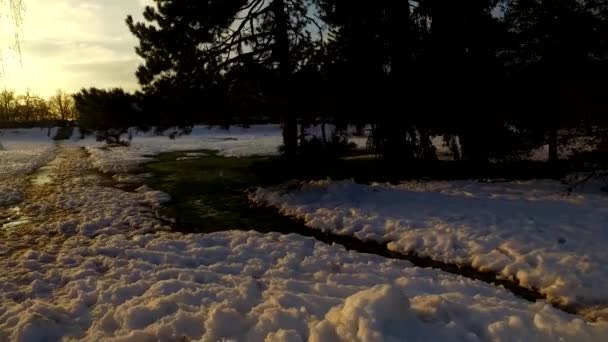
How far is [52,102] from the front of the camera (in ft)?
363

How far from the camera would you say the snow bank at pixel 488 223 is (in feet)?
18.5

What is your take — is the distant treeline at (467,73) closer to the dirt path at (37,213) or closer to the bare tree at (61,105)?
the dirt path at (37,213)

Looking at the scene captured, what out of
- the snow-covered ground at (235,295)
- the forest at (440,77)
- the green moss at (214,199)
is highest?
the forest at (440,77)

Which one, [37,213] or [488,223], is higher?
[488,223]

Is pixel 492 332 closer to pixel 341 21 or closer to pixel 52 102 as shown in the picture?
pixel 341 21

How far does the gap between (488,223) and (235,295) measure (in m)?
4.80

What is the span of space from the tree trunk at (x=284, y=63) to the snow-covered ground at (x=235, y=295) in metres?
6.25

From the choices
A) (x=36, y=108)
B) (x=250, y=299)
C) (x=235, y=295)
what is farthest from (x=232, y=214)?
(x=36, y=108)

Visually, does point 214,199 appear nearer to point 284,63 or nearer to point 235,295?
point 284,63

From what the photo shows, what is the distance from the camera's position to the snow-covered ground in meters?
3.89

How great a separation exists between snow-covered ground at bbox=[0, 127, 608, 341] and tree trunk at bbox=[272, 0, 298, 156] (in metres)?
6.25

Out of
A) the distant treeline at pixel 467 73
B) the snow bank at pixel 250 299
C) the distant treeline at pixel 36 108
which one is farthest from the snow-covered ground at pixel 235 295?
the distant treeline at pixel 36 108

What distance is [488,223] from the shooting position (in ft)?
25.1

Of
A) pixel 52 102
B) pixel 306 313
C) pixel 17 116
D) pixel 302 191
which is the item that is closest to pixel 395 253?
pixel 306 313
